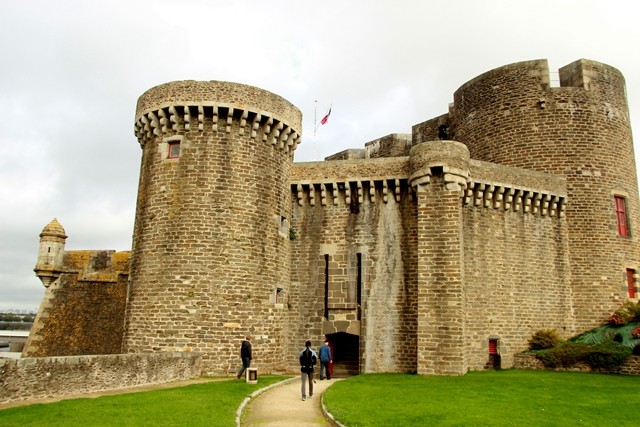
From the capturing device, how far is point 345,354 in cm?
2205

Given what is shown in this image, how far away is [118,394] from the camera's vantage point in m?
13.2

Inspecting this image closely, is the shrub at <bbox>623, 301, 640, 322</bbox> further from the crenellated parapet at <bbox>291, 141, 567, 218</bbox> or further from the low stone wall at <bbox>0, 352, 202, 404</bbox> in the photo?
the low stone wall at <bbox>0, 352, 202, 404</bbox>

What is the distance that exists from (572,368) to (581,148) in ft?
33.4

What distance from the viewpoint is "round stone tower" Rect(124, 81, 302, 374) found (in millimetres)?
18391

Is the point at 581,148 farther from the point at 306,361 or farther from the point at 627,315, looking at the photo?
the point at 306,361

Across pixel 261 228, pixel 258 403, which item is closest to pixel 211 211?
pixel 261 228

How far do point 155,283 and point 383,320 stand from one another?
8.59m

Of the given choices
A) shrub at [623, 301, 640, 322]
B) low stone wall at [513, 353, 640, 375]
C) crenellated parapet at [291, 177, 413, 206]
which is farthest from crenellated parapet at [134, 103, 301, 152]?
shrub at [623, 301, 640, 322]

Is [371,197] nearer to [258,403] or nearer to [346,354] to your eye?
[346,354]

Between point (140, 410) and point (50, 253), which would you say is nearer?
point (140, 410)

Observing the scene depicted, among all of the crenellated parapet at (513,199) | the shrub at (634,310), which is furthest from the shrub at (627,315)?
the crenellated parapet at (513,199)

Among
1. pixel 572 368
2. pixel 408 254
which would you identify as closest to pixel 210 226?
pixel 408 254

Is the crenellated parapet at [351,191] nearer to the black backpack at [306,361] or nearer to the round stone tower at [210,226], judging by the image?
the round stone tower at [210,226]

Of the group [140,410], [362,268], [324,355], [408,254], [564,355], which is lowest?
[140,410]
